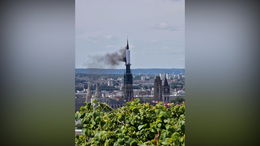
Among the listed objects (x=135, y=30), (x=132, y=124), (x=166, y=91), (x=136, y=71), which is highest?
(x=135, y=30)

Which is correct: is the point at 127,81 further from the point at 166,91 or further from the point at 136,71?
the point at 166,91

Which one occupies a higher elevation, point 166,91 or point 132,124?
point 166,91

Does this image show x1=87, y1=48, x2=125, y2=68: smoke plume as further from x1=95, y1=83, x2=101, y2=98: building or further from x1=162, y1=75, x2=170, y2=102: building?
x1=162, y1=75, x2=170, y2=102: building

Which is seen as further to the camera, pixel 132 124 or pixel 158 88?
pixel 158 88

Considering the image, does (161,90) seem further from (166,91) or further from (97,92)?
(97,92)

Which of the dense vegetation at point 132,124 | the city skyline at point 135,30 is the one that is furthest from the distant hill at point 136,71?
the dense vegetation at point 132,124

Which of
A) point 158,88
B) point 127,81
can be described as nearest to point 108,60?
point 127,81

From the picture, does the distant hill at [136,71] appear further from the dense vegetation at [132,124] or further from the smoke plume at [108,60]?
the dense vegetation at [132,124]

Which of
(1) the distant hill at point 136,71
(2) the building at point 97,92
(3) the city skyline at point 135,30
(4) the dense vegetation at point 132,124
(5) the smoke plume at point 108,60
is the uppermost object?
(3) the city skyline at point 135,30
